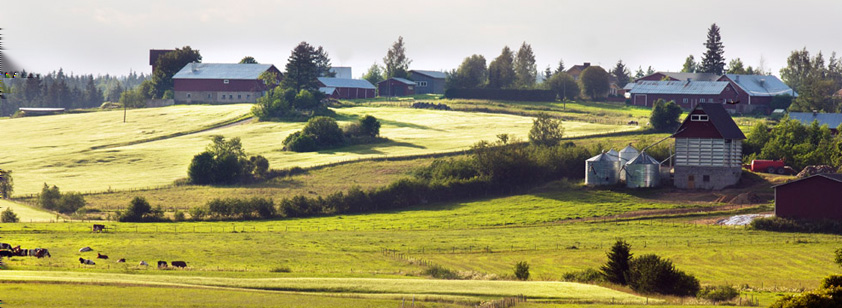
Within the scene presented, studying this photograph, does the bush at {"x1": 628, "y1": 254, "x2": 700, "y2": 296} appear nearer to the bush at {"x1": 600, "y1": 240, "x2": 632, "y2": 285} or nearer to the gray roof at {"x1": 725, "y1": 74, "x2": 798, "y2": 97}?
the bush at {"x1": 600, "y1": 240, "x2": 632, "y2": 285}

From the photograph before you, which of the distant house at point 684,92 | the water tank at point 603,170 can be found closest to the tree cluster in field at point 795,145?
the water tank at point 603,170

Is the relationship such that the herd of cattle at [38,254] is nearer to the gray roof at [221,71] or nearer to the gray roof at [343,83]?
the gray roof at [221,71]

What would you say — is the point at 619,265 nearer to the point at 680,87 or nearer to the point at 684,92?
the point at 684,92

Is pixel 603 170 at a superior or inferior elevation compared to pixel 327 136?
inferior

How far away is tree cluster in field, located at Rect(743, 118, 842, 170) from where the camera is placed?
321 ft

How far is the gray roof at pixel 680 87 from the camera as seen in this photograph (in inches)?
6294

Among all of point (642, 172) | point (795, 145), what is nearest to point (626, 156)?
point (642, 172)

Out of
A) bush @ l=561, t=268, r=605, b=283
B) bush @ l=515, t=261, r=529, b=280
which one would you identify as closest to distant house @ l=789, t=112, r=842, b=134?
bush @ l=561, t=268, r=605, b=283

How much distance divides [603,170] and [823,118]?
1631 inches

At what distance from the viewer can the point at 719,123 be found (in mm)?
95250

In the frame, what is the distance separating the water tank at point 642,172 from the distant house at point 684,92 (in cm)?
6421

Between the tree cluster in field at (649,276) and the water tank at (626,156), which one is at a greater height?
the water tank at (626,156)

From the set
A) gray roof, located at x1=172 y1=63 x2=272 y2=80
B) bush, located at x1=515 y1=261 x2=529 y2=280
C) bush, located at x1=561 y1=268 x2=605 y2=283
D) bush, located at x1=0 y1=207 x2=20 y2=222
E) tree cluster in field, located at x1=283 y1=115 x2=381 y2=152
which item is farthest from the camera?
gray roof, located at x1=172 y1=63 x2=272 y2=80

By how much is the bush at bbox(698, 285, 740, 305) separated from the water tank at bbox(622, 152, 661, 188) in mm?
46948
